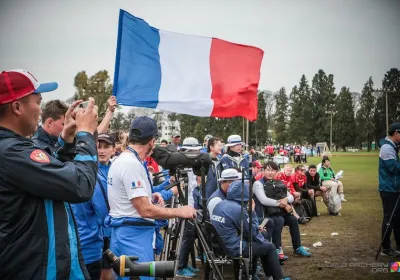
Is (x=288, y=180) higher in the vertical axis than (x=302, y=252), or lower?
higher

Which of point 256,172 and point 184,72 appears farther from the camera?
point 256,172

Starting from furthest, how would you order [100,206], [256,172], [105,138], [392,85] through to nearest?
[392,85] → [256,172] → [105,138] → [100,206]

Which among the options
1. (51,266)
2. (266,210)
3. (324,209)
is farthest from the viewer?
(324,209)

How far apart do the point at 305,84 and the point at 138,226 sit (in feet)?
283

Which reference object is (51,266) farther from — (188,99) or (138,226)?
(188,99)

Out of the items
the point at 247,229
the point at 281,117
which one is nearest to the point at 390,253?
the point at 247,229

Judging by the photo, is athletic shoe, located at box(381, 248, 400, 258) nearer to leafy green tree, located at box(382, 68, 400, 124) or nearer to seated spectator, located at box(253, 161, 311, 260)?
seated spectator, located at box(253, 161, 311, 260)

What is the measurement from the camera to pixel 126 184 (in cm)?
326

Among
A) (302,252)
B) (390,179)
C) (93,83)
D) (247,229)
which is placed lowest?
(302,252)

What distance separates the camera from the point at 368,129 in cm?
8344

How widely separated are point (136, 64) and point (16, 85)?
11.4 feet

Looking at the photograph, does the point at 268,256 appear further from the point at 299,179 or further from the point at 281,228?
the point at 299,179

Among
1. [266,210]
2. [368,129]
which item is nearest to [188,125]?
[368,129]

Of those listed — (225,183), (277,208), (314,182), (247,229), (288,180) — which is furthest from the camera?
(314,182)
